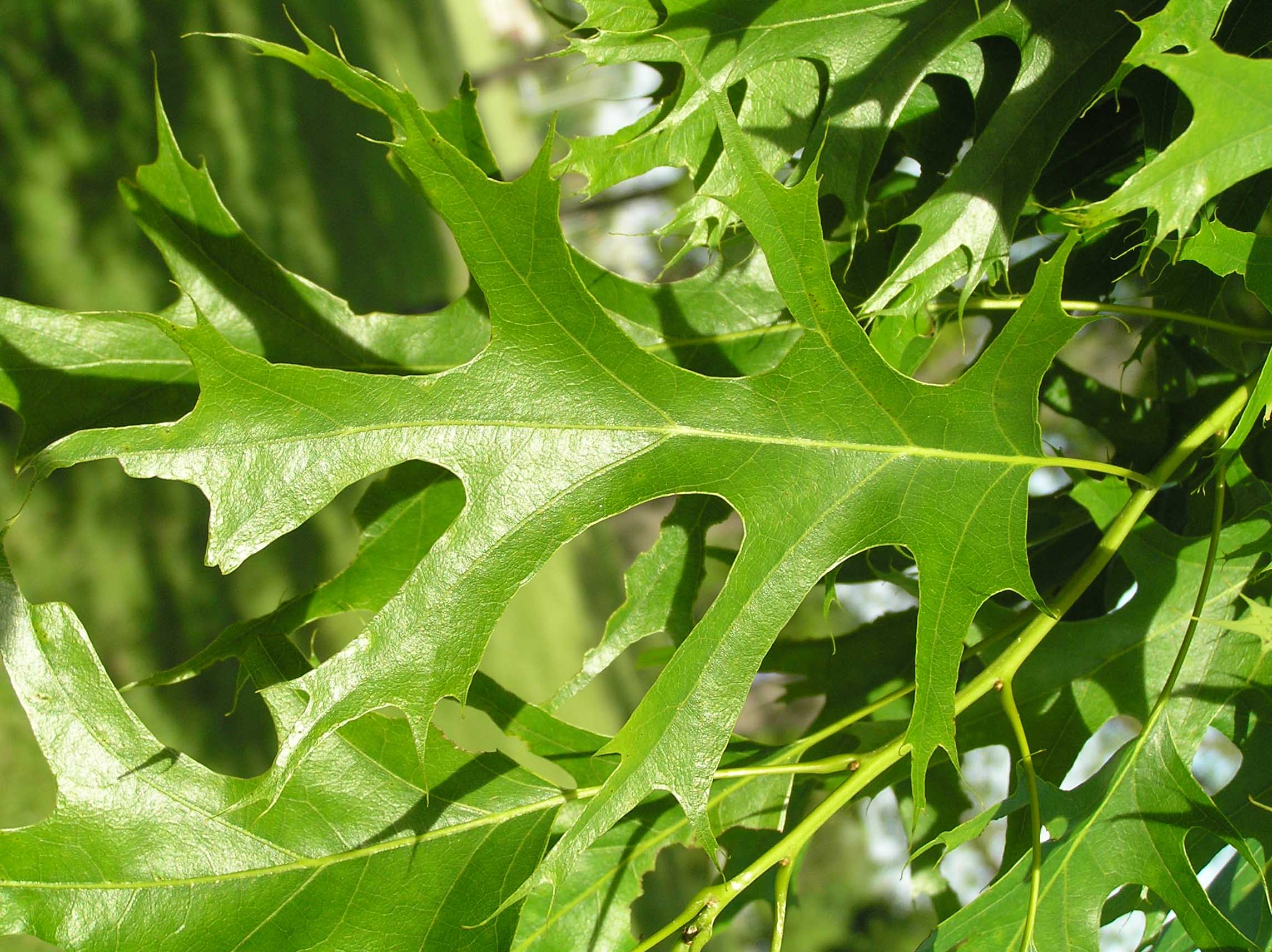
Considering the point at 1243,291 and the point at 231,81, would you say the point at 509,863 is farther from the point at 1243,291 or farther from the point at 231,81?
the point at 231,81

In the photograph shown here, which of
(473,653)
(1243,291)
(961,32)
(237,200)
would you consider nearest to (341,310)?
(473,653)

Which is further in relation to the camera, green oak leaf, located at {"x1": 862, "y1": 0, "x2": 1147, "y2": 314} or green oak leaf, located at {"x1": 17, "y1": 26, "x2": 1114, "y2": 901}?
green oak leaf, located at {"x1": 862, "y1": 0, "x2": 1147, "y2": 314}

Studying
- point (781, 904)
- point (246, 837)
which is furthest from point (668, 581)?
point (246, 837)

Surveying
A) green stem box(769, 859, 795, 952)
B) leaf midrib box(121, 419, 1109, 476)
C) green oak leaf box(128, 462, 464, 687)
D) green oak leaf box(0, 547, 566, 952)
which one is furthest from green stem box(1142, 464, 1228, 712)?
green oak leaf box(128, 462, 464, 687)

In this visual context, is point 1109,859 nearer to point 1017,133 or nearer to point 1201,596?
point 1201,596

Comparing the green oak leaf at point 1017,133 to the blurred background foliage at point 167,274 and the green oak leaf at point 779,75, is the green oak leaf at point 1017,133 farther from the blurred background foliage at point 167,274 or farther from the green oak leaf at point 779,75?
the blurred background foliage at point 167,274

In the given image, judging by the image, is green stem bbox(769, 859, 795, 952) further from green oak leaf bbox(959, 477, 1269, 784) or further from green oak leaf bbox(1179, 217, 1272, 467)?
green oak leaf bbox(1179, 217, 1272, 467)

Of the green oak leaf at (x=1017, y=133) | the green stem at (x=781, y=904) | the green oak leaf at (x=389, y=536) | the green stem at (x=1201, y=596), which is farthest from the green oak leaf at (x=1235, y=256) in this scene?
the green oak leaf at (x=389, y=536)
